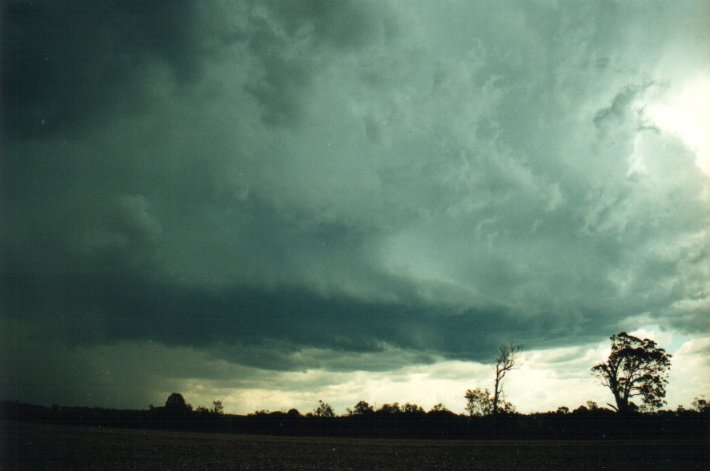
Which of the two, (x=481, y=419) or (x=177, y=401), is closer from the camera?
(x=481, y=419)

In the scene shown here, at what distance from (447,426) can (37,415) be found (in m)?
75.2

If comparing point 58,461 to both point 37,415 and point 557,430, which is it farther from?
point 37,415

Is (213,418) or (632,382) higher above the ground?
(632,382)

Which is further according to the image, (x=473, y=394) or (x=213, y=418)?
(x=473, y=394)

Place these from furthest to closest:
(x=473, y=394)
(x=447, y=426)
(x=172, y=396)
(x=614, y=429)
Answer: (x=172, y=396) → (x=473, y=394) → (x=447, y=426) → (x=614, y=429)

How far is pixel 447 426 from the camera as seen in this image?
2975 inches

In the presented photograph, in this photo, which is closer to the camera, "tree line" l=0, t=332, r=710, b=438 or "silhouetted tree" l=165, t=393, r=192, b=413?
"tree line" l=0, t=332, r=710, b=438

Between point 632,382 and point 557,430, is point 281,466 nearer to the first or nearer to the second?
point 557,430

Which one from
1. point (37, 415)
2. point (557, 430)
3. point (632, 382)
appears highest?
point (632, 382)

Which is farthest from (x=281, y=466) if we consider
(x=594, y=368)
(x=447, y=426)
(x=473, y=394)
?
(x=473, y=394)

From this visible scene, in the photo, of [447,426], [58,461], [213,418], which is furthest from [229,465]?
[213,418]

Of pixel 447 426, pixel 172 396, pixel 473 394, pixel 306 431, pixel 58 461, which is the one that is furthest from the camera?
pixel 172 396

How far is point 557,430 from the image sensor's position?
6862cm

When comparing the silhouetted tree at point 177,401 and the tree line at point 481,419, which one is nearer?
the tree line at point 481,419
